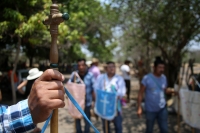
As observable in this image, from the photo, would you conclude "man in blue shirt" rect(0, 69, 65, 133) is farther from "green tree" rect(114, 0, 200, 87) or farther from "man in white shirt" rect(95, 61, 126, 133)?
"green tree" rect(114, 0, 200, 87)

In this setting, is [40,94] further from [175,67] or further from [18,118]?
[175,67]

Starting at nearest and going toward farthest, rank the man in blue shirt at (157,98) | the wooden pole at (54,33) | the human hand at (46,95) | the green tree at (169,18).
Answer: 1. the human hand at (46,95)
2. the wooden pole at (54,33)
3. the man in blue shirt at (157,98)
4. the green tree at (169,18)

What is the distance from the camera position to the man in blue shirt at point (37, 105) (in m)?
1.05

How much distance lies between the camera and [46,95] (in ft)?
3.45

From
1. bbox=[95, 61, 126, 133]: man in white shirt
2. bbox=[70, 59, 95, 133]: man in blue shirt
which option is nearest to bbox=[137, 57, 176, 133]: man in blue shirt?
bbox=[95, 61, 126, 133]: man in white shirt

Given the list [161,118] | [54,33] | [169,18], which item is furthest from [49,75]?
[169,18]

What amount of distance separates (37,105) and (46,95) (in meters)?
0.08

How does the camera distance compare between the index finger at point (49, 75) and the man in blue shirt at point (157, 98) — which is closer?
the index finger at point (49, 75)

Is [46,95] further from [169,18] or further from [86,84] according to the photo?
[169,18]

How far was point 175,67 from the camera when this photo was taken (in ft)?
23.7

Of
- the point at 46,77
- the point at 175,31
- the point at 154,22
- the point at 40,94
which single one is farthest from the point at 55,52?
the point at 175,31

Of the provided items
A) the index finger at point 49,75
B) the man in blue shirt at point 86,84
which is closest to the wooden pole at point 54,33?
the index finger at point 49,75

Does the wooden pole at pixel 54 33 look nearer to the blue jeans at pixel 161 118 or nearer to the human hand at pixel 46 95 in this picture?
the human hand at pixel 46 95

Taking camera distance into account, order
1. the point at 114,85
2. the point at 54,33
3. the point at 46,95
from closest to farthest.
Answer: the point at 46,95
the point at 54,33
the point at 114,85
